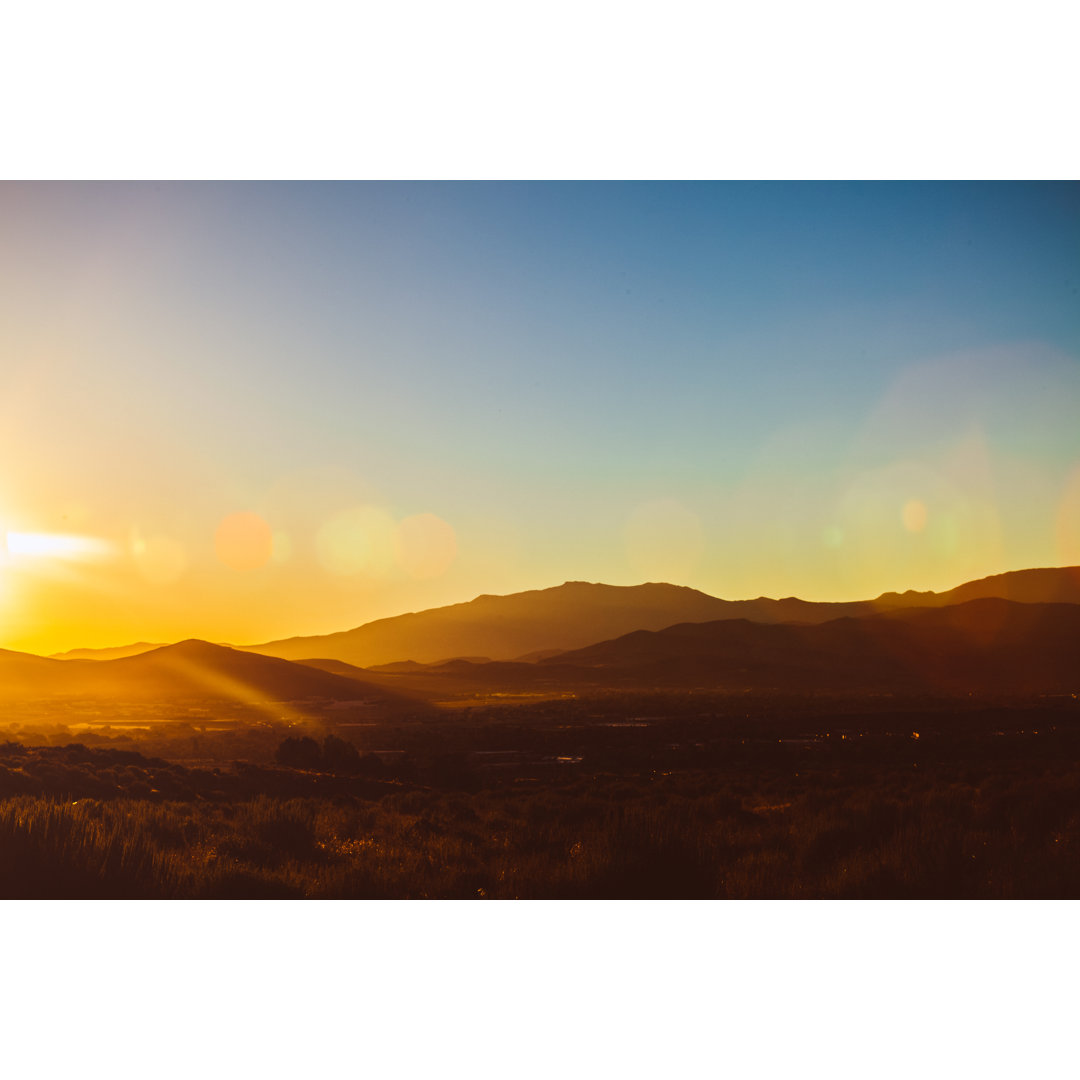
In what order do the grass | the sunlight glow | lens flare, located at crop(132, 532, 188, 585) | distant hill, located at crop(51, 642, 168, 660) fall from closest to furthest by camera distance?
the grass → the sunlight glow → lens flare, located at crop(132, 532, 188, 585) → distant hill, located at crop(51, 642, 168, 660)

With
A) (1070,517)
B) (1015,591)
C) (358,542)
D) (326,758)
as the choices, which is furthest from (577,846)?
(1015,591)

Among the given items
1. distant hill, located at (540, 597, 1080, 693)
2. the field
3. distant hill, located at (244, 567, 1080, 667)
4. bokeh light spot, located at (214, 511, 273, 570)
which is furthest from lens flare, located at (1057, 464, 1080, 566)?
bokeh light spot, located at (214, 511, 273, 570)

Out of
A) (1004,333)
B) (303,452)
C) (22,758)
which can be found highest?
(1004,333)

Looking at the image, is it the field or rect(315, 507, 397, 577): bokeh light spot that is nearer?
the field

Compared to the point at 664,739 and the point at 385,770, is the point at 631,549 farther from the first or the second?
the point at 385,770

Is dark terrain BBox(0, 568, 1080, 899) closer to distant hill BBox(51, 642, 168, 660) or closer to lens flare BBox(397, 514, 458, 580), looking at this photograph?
distant hill BBox(51, 642, 168, 660)

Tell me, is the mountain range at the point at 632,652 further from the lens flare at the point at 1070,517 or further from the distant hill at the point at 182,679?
the lens flare at the point at 1070,517

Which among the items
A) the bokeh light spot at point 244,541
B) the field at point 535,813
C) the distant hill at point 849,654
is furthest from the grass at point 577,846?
the distant hill at point 849,654

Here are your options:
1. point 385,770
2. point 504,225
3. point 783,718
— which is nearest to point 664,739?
point 783,718
